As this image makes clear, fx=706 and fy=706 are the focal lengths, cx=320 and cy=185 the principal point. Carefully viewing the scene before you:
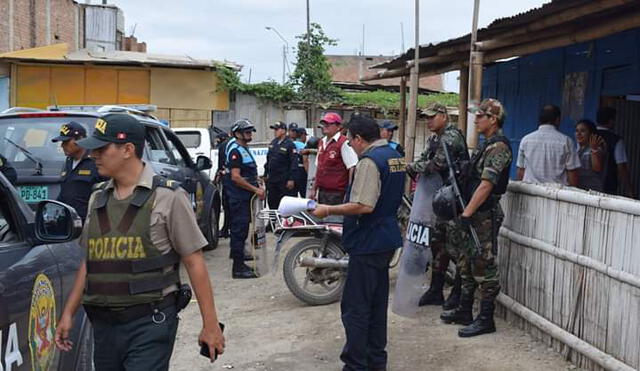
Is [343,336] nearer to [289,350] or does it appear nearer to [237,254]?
[289,350]

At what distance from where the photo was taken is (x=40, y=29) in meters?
28.3

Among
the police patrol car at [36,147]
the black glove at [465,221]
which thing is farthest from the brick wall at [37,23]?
the black glove at [465,221]

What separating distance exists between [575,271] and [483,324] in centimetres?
102

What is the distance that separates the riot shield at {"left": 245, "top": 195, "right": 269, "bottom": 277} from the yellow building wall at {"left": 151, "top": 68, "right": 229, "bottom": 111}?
15986 mm

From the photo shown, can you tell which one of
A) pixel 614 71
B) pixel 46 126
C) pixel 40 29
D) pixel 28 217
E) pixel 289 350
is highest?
pixel 40 29

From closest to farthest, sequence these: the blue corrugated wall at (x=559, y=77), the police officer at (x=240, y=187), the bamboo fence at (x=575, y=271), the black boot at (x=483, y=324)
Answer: the bamboo fence at (x=575, y=271) → the black boot at (x=483, y=324) → the police officer at (x=240, y=187) → the blue corrugated wall at (x=559, y=77)

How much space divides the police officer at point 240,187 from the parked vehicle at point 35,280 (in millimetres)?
4128

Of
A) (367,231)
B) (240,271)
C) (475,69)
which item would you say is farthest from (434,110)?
(240,271)

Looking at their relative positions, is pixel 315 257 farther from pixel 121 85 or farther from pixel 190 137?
pixel 121 85

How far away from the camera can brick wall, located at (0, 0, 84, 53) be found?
2534cm

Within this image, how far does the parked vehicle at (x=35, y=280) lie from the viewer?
2902mm

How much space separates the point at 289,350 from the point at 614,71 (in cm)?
537

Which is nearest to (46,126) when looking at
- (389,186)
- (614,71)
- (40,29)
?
(389,186)

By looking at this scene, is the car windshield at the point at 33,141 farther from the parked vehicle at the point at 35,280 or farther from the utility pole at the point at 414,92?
the utility pole at the point at 414,92
